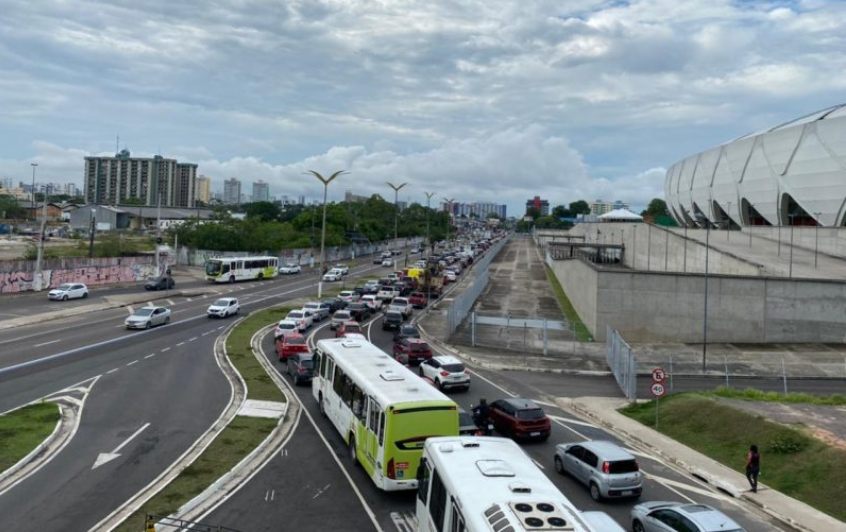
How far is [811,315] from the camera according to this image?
1610 inches

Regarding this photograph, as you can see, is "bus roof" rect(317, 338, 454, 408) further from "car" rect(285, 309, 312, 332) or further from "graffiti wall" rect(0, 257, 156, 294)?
"graffiti wall" rect(0, 257, 156, 294)

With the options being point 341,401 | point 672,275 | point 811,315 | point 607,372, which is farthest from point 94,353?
point 811,315

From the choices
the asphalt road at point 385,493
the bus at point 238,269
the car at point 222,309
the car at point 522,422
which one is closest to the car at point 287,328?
the car at point 222,309

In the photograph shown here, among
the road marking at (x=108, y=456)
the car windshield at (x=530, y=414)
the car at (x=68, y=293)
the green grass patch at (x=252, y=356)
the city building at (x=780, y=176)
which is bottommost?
the road marking at (x=108, y=456)

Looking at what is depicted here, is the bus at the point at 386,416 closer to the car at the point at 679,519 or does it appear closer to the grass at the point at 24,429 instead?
the car at the point at 679,519

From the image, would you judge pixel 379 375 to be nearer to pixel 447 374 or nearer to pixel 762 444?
pixel 447 374

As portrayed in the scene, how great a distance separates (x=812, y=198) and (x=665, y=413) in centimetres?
6636

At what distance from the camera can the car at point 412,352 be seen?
111 ft

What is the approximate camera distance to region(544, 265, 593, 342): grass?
4506cm

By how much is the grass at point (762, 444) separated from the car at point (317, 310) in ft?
82.8

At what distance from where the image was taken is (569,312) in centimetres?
5812

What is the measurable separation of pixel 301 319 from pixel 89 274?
31352 millimetres

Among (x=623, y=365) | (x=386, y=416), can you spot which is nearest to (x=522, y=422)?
(x=386, y=416)

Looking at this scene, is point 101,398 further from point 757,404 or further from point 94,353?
point 757,404
